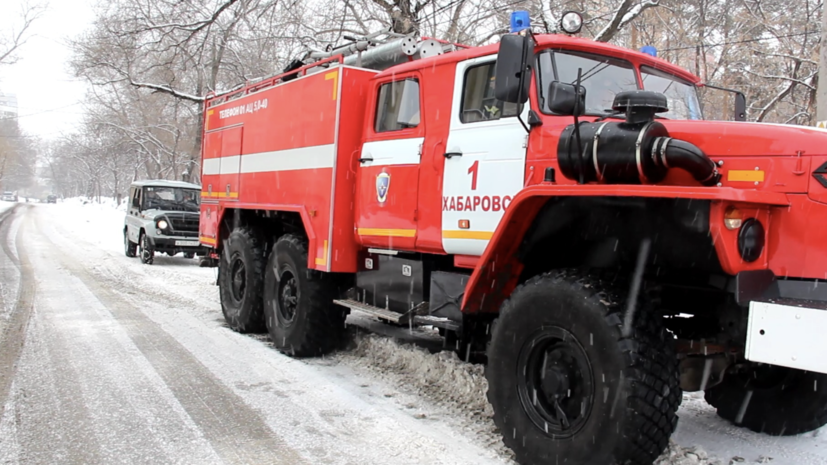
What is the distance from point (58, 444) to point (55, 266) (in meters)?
11.1

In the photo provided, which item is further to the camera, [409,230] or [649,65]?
[409,230]

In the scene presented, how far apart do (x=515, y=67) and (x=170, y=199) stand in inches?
610

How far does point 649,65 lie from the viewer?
4762 mm

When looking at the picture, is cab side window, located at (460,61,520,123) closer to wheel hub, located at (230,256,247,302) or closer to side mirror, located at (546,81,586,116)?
side mirror, located at (546,81,586,116)

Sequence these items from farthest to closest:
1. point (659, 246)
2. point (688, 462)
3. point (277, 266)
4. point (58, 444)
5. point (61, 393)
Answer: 1. point (277, 266)
2. point (61, 393)
3. point (58, 444)
4. point (688, 462)
5. point (659, 246)

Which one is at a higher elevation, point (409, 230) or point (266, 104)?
point (266, 104)

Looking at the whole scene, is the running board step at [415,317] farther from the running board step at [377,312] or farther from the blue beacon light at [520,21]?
the blue beacon light at [520,21]

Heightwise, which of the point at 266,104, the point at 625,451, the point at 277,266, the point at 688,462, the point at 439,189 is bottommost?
the point at 688,462

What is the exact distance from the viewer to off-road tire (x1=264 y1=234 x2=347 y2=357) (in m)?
6.30

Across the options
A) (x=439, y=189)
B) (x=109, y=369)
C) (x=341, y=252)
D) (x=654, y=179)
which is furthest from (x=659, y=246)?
(x=109, y=369)

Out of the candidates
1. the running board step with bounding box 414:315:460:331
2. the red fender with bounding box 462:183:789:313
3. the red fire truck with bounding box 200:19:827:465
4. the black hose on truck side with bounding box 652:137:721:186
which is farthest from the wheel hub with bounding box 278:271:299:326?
the black hose on truck side with bounding box 652:137:721:186

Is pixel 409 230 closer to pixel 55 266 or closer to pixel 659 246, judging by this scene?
pixel 659 246

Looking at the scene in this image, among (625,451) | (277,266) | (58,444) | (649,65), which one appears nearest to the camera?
(625,451)

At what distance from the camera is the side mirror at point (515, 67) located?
366cm
